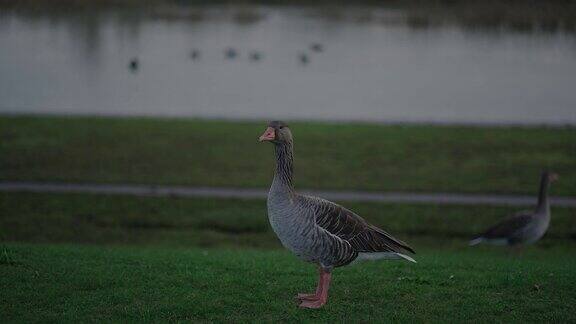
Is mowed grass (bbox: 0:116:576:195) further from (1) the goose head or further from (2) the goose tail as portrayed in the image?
(1) the goose head

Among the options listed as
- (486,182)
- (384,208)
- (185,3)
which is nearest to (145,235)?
(384,208)

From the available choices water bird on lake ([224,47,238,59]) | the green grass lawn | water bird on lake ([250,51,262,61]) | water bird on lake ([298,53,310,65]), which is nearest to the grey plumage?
the green grass lawn

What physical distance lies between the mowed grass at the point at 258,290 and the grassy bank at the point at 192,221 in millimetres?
6075

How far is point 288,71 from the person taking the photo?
217 feet

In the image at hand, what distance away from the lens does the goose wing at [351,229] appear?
33.5ft

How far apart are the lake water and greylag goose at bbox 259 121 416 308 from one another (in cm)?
3354

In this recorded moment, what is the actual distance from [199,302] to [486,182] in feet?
57.1

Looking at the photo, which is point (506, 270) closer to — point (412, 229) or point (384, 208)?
point (412, 229)

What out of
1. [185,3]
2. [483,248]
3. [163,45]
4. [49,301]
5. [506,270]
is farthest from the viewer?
[185,3]

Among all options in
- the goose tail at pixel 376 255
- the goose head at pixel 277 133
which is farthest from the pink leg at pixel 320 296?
the goose head at pixel 277 133

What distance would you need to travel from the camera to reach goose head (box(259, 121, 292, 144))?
10258 millimetres

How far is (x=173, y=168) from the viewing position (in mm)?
27516

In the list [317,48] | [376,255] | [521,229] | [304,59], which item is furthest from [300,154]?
[317,48]

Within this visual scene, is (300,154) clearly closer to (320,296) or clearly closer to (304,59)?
(320,296)
